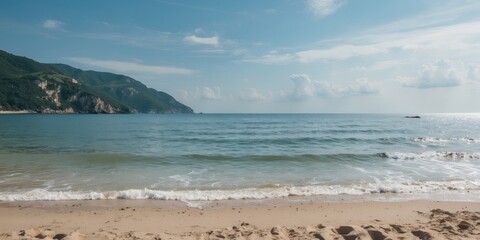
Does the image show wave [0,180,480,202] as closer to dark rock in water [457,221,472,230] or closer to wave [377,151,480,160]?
dark rock in water [457,221,472,230]

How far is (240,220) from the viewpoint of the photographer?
10.3m

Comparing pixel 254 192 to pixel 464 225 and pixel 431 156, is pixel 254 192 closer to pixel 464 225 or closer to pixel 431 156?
pixel 464 225

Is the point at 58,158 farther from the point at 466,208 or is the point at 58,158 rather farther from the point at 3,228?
the point at 466,208

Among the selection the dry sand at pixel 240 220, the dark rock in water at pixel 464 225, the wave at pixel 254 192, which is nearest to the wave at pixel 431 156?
the wave at pixel 254 192

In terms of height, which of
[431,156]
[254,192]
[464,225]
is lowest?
[254,192]

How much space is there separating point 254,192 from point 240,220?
389cm

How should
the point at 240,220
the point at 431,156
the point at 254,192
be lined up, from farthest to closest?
1. the point at 431,156
2. the point at 254,192
3. the point at 240,220

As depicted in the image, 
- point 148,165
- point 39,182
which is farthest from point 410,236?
point 148,165

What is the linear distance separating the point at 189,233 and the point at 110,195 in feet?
20.6

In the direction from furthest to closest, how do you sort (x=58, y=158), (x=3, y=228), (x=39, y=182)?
(x=58, y=158) → (x=39, y=182) → (x=3, y=228)

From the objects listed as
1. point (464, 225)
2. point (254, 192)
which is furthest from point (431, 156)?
point (464, 225)

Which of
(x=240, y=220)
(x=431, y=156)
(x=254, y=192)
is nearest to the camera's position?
(x=240, y=220)

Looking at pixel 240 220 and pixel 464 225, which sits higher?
pixel 464 225

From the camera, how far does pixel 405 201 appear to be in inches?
503
